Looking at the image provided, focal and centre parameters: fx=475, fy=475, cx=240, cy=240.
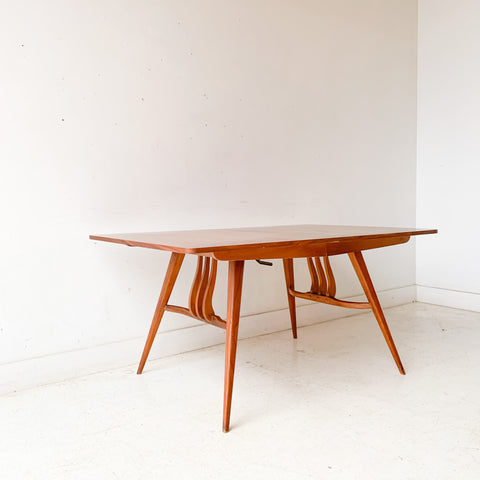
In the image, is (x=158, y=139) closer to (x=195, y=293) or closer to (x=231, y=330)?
(x=195, y=293)

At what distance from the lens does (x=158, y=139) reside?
2.09m

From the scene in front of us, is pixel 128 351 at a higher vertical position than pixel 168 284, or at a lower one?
lower

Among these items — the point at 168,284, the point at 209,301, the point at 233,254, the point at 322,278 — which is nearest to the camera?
the point at 233,254

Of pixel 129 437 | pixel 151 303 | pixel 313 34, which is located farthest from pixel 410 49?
pixel 129 437

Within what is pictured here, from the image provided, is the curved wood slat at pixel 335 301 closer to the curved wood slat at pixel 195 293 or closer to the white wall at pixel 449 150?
the curved wood slat at pixel 195 293

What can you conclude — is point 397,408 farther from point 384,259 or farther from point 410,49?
point 410,49

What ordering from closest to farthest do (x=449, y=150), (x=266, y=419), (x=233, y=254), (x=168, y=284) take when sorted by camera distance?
1. (x=233, y=254)
2. (x=266, y=419)
3. (x=168, y=284)
4. (x=449, y=150)

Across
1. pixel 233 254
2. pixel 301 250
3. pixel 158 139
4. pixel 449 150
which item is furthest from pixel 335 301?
pixel 449 150

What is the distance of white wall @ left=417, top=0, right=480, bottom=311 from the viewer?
2.92 metres

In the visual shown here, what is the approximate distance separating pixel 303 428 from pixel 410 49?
269 cm

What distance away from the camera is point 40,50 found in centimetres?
179

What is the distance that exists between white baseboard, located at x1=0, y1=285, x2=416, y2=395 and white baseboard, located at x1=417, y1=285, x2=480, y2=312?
0.79 metres

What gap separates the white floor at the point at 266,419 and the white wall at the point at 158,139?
322 millimetres

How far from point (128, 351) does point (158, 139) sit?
930 millimetres
